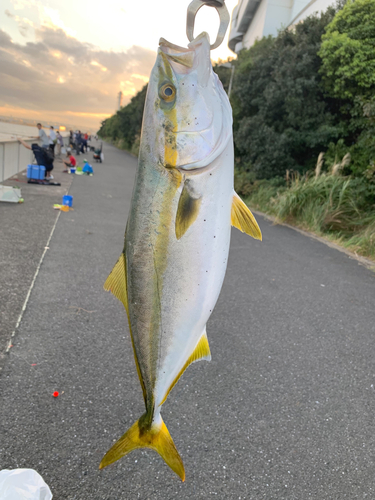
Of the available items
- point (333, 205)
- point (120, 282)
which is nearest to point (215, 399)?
point (120, 282)

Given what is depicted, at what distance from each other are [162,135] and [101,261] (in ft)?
16.0

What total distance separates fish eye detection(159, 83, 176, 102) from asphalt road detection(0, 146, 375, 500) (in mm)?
2357

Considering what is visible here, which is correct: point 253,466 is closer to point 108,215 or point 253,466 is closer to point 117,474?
point 117,474

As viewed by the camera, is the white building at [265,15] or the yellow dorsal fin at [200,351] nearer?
the yellow dorsal fin at [200,351]

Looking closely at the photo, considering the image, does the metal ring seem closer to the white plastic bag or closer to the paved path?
the white plastic bag

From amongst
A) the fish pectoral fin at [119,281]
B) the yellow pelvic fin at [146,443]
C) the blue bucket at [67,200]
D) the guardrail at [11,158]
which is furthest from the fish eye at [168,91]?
the guardrail at [11,158]

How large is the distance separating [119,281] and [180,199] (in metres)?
0.43

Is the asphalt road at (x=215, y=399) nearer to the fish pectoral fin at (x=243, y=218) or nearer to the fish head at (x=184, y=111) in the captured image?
the fish pectoral fin at (x=243, y=218)

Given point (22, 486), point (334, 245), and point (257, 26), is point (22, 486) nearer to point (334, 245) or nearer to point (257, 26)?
point (334, 245)

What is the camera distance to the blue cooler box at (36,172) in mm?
11673

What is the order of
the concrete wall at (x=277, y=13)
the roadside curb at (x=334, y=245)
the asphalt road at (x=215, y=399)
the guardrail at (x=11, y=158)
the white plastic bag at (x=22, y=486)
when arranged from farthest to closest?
the concrete wall at (x=277, y=13)
the guardrail at (x=11, y=158)
the roadside curb at (x=334, y=245)
the asphalt road at (x=215, y=399)
the white plastic bag at (x=22, y=486)

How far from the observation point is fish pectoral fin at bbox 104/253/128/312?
4.37 feet

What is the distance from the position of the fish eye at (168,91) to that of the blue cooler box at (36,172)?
1192 centimetres

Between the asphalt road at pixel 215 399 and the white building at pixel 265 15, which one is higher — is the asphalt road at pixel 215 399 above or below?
below
